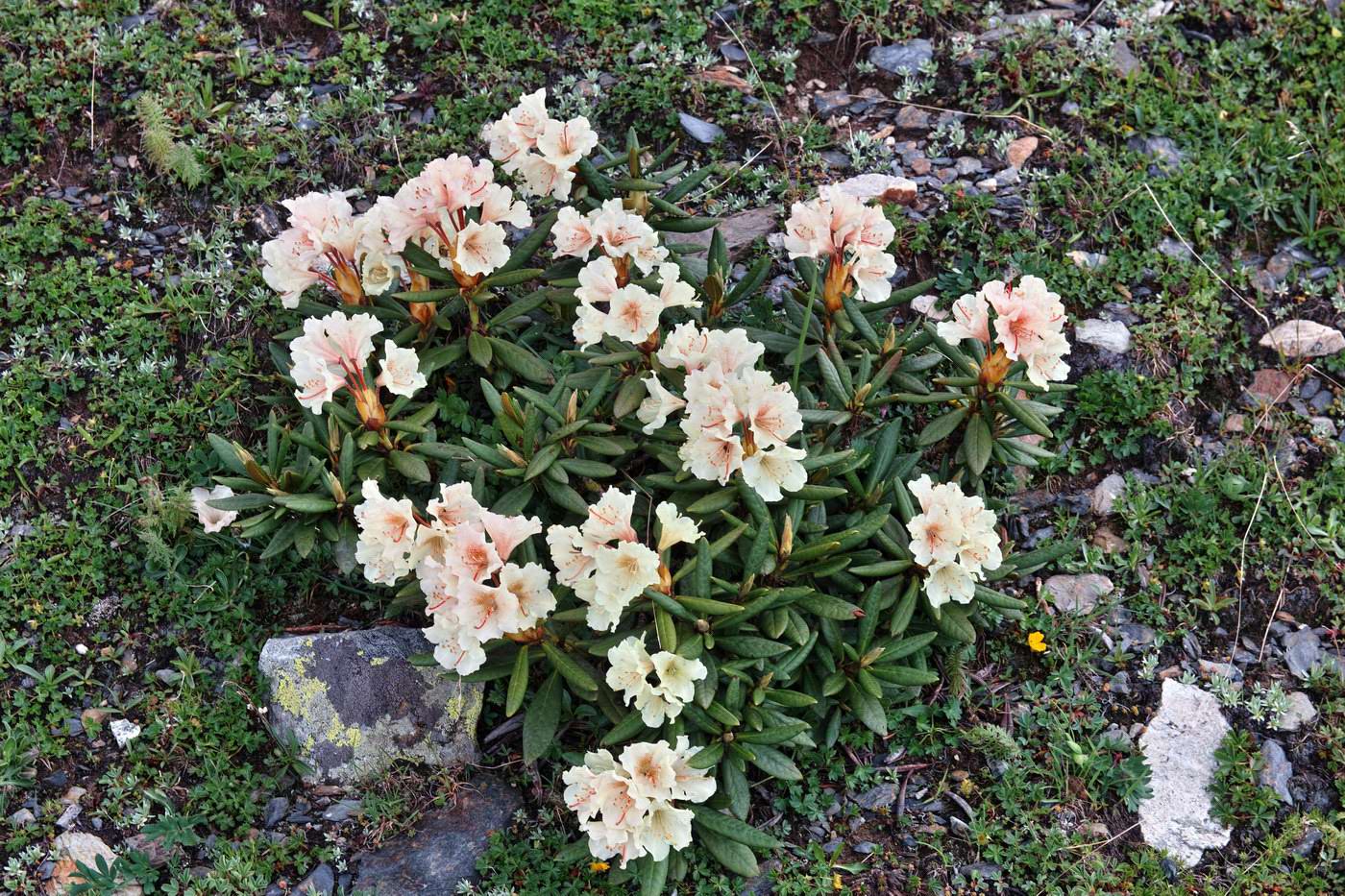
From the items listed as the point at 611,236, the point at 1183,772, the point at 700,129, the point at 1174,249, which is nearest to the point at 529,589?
the point at 611,236

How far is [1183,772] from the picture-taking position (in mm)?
3926

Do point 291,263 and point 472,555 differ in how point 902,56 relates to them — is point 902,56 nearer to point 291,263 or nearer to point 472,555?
point 291,263

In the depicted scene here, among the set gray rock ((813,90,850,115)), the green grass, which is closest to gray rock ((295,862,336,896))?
the green grass

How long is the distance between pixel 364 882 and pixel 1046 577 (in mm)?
2567

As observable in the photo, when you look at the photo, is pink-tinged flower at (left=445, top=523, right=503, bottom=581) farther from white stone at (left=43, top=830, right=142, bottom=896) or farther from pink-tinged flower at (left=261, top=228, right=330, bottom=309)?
white stone at (left=43, top=830, right=142, bottom=896)

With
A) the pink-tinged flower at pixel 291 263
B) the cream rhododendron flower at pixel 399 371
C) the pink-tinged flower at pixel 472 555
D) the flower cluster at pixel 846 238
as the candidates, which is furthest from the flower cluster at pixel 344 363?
the flower cluster at pixel 846 238

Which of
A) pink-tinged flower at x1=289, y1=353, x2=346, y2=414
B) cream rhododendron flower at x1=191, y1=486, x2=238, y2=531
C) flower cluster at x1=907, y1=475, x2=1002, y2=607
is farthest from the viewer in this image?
cream rhododendron flower at x1=191, y1=486, x2=238, y2=531

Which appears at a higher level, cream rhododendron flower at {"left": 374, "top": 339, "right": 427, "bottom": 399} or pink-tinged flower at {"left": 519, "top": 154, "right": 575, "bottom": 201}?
pink-tinged flower at {"left": 519, "top": 154, "right": 575, "bottom": 201}

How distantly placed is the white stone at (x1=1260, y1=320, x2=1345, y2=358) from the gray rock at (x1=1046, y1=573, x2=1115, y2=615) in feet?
4.55

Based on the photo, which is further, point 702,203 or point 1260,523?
point 702,203

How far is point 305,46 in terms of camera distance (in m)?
5.59

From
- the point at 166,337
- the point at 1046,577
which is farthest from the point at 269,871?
the point at 1046,577

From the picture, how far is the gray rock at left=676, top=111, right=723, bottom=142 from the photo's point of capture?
527cm

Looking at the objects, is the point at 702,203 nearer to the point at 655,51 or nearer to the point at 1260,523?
the point at 655,51
